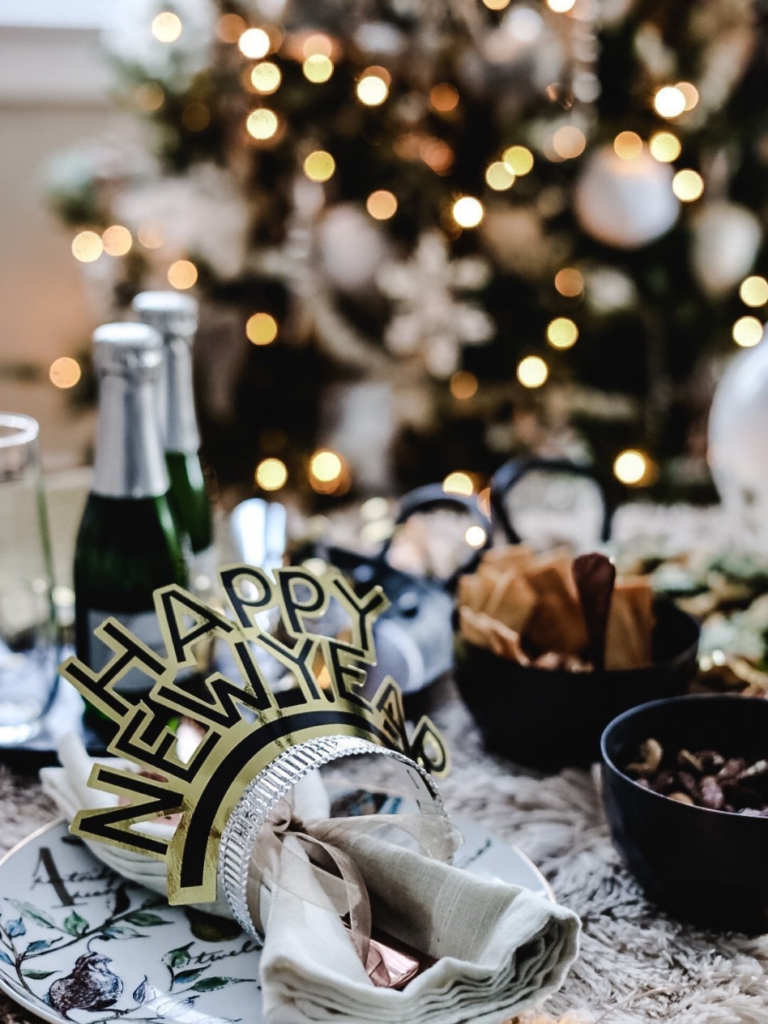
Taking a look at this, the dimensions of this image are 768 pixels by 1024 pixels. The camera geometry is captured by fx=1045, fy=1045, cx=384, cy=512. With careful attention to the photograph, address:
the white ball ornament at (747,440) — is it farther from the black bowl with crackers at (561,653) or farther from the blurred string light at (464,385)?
the blurred string light at (464,385)

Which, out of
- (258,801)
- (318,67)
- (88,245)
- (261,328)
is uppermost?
(318,67)

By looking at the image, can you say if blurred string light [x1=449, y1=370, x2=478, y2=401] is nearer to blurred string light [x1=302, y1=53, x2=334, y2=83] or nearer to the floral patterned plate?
blurred string light [x1=302, y1=53, x2=334, y2=83]

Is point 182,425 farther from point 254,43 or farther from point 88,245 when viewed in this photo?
point 88,245

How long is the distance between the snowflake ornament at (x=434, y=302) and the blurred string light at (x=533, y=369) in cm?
7

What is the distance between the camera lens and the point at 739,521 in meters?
0.94

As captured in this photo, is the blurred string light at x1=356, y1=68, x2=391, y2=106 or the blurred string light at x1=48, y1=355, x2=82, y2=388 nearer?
the blurred string light at x1=356, y1=68, x2=391, y2=106

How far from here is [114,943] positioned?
0.44m

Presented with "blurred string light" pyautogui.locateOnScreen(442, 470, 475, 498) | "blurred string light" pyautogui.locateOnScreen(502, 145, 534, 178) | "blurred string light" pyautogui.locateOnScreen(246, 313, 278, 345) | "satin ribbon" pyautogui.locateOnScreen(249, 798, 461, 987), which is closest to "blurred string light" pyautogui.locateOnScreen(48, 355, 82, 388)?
"blurred string light" pyautogui.locateOnScreen(246, 313, 278, 345)

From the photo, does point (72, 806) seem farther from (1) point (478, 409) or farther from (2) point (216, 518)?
(1) point (478, 409)

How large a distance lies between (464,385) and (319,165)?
1.23ft

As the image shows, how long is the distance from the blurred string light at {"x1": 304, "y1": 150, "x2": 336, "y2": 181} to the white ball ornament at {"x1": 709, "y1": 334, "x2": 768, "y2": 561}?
70cm

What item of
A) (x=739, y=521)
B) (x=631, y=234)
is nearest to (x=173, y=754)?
(x=739, y=521)

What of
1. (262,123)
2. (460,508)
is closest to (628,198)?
(262,123)

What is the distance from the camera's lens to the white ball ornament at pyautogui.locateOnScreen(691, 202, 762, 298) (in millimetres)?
1320
